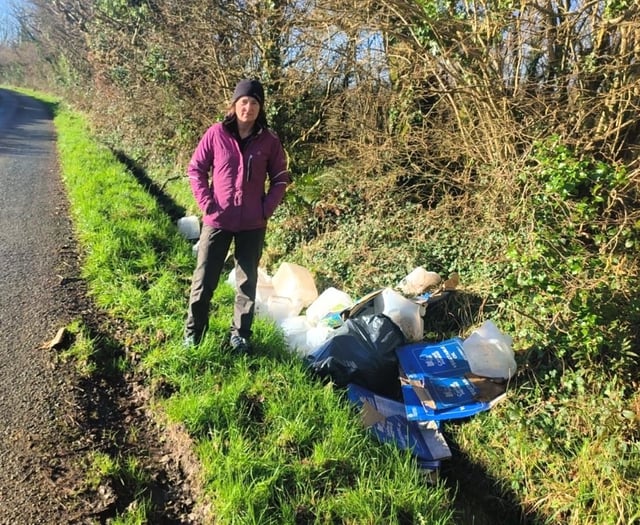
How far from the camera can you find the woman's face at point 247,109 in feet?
11.1

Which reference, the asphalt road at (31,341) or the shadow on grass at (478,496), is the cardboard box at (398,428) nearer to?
the shadow on grass at (478,496)

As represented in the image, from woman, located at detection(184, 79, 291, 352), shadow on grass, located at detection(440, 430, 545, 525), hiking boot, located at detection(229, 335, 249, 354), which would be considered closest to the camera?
shadow on grass, located at detection(440, 430, 545, 525)

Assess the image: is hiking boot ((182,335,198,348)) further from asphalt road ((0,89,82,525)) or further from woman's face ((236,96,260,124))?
woman's face ((236,96,260,124))

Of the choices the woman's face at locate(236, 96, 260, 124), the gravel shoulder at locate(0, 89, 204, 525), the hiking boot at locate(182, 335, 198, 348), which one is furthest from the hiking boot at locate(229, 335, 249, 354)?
the woman's face at locate(236, 96, 260, 124)

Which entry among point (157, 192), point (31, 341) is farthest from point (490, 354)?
point (157, 192)

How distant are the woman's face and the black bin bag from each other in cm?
180

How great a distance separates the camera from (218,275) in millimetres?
3729

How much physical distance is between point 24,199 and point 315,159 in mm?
4524

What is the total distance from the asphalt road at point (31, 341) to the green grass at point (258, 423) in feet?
1.37

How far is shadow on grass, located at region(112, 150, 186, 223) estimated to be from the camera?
808 cm

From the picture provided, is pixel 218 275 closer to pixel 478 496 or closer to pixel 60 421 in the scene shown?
pixel 60 421

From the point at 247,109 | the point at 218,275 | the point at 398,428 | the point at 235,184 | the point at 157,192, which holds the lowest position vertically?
the point at 398,428

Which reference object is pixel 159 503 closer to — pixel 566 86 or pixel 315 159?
pixel 566 86

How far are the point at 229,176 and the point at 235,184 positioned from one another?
0.24ft
